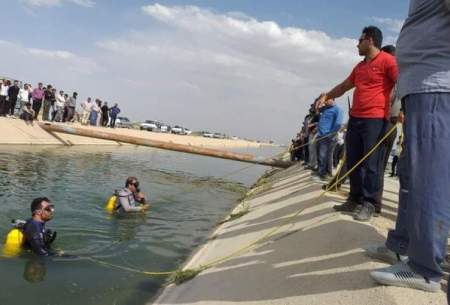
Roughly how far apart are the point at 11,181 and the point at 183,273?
8212mm

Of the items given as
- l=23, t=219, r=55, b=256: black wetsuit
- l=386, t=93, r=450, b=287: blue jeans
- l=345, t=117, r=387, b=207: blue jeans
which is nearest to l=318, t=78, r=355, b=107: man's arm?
l=345, t=117, r=387, b=207: blue jeans

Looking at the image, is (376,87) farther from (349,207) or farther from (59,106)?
(59,106)

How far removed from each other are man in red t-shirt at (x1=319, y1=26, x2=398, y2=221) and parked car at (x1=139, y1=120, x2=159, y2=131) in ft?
180

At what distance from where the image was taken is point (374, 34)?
18.7ft

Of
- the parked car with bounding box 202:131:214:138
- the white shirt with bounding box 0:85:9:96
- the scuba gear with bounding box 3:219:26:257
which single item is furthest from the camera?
the parked car with bounding box 202:131:214:138

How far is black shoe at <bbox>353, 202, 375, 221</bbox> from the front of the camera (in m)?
5.40

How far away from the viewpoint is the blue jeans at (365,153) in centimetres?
554

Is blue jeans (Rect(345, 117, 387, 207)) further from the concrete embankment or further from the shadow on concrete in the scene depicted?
the shadow on concrete

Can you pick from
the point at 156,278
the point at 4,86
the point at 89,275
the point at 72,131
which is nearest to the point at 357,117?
the point at 156,278

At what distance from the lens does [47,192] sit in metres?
11.6

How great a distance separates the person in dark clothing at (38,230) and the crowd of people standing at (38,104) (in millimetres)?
18018

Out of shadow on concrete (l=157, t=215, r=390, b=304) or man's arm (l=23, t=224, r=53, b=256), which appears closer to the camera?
shadow on concrete (l=157, t=215, r=390, b=304)

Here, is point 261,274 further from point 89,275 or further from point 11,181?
point 11,181

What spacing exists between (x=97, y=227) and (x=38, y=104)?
1805 cm
